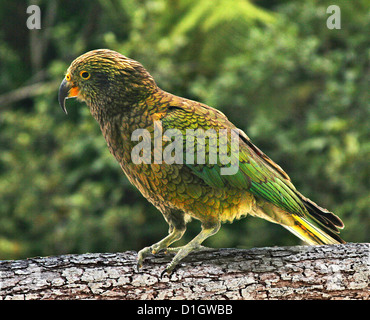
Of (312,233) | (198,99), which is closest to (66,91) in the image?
(312,233)

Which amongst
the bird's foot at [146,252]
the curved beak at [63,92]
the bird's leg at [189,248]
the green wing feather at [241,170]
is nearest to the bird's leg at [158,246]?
the bird's foot at [146,252]

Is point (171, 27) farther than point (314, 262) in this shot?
Yes

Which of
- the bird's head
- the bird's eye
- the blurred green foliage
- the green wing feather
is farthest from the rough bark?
the blurred green foliage

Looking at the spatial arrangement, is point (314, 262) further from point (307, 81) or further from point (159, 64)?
point (307, 81)

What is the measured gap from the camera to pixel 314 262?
2.69 m

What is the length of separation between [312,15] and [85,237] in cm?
435

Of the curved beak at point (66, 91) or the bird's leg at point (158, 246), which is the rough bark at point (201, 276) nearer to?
the bird's leg at point (158, 246)

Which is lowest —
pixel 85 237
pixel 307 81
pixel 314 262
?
pixel 314 262

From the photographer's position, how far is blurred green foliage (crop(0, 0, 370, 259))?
615 cm

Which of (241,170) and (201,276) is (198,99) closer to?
(241,170)

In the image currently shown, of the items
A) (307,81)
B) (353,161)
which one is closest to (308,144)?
(353,161)

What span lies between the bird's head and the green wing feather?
0.23m

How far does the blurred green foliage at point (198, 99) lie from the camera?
615 centimetres

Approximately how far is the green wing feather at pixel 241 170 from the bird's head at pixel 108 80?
0.23 m
